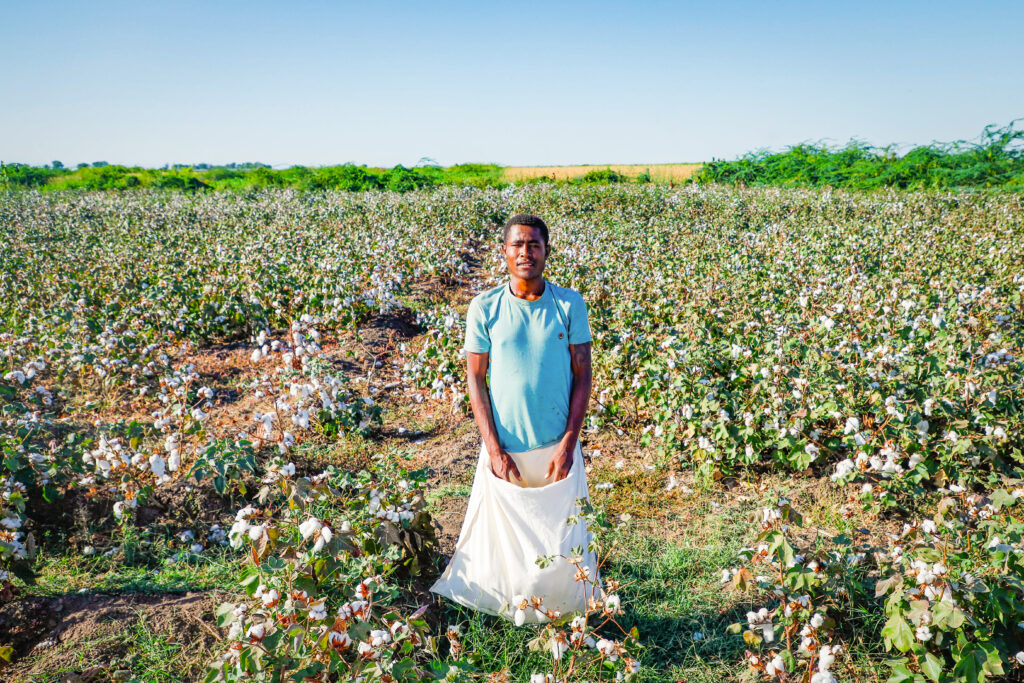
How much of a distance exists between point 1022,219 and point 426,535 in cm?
1160

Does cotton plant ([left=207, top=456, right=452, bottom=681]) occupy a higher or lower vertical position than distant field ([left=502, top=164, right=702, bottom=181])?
lower

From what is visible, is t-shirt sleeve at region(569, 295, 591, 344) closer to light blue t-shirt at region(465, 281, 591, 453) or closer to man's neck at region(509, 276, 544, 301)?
light blue t-shirt at region(465, 281, 591, 453)

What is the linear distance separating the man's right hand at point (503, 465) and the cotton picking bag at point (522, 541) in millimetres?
28

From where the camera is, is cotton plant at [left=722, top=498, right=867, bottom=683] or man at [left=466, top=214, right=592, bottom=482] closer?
cotton plant at [left=722, top=498, right=867, bottom=683]

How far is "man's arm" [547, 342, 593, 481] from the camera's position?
8.00ft

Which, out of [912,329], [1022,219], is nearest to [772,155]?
[1022,219]

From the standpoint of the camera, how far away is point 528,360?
95.8 inches

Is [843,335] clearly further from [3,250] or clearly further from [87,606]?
[3,250]

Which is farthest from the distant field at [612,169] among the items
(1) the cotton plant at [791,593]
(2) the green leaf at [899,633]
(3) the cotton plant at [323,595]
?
(2) the green leaf at [899,633]

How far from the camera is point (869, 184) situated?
19594mm

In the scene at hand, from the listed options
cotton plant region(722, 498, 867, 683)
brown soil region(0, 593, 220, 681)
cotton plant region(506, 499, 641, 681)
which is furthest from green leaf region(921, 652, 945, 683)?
brown soil region(0, 593, 220, 681)

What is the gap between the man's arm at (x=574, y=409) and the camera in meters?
2.44

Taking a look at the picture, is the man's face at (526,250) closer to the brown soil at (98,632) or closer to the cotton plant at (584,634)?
the cotton plant at (584,634)

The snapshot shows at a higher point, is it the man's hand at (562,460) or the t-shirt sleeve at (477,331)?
the t-shirt sleeve at (477,331)
